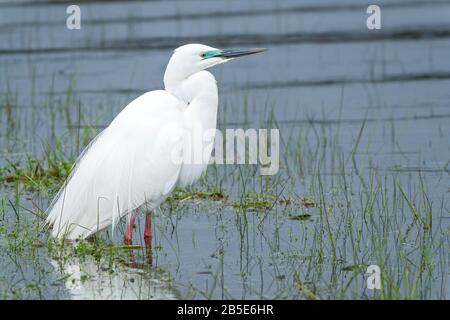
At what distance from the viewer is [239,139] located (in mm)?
9391

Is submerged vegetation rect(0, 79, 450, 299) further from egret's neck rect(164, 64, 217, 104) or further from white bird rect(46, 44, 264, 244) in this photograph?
egret's neck rect(164, 64, 217, 104)

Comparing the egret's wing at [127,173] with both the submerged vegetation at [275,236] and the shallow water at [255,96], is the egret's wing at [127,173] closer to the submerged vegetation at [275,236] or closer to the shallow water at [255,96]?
the submerged vegetation at [275,236]

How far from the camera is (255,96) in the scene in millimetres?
12227

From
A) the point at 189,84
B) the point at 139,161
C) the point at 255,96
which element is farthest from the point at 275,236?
the point at 255,96

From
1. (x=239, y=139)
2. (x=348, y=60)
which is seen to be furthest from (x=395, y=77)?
(x=239, y=139)

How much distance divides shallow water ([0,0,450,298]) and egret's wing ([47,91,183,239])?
0.36 metres

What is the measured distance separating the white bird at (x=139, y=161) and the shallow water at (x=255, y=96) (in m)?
0.35

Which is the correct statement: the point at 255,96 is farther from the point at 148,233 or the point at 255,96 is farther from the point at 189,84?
the point at 148,233

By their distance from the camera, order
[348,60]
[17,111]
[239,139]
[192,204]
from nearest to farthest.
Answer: [192,204], [239,139], [17,111], [348,60]

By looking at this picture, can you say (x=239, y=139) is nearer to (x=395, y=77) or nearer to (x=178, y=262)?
(x=178, y=262)

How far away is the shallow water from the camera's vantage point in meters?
6.59

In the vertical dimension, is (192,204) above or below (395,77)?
below

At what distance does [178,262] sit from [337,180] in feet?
8.03

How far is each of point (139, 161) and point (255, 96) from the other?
544 cm
